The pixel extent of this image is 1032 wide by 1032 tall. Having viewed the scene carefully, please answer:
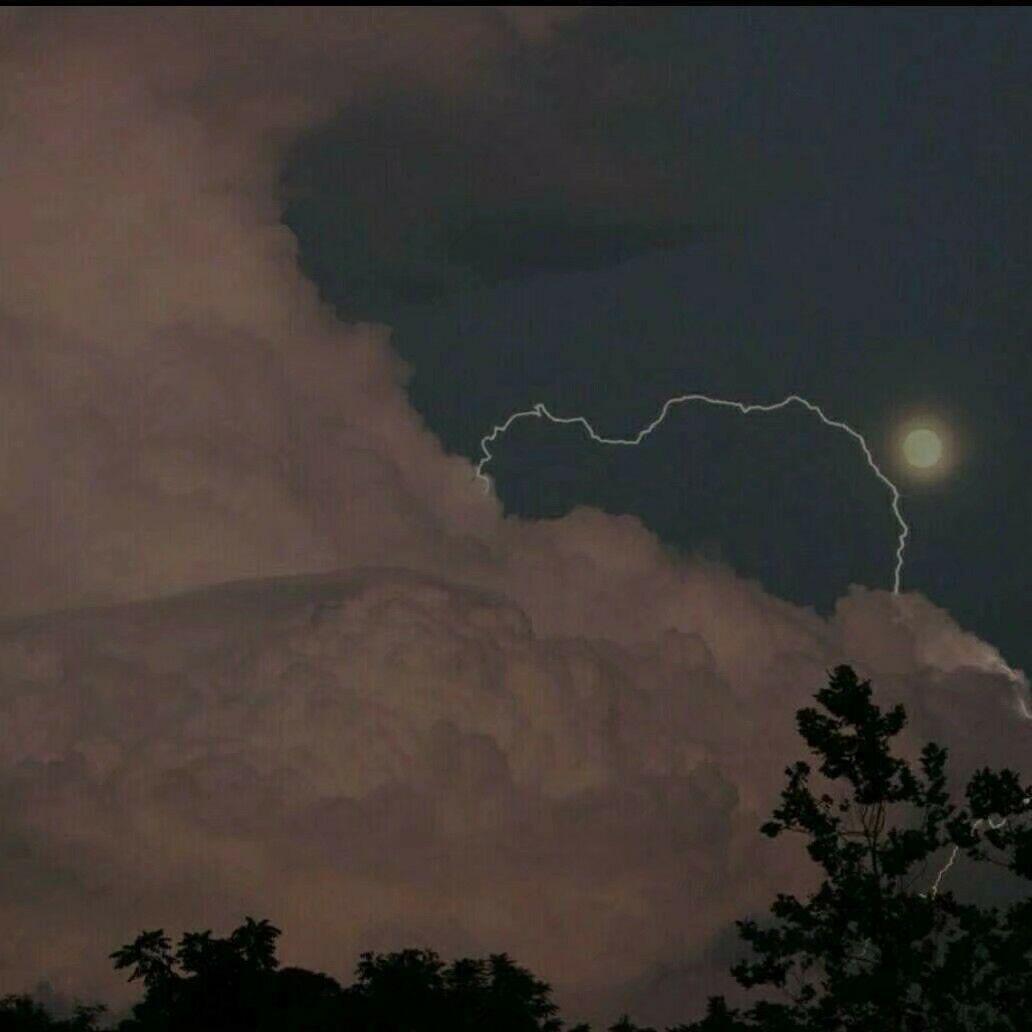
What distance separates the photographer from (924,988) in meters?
50.2

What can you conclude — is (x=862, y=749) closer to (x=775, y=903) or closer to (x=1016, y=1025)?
(x=775, y=903)

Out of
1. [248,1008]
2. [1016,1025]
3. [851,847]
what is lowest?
[1016,1025]

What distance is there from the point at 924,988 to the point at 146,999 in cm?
6296

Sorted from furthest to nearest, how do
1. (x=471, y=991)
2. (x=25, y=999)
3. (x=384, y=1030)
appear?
1. (x=25, y=999)
2. (x=471, y=991)
3. (x=384, y=1030)

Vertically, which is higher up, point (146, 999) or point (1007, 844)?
point (146, 999)

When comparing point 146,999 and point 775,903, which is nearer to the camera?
point 775,903

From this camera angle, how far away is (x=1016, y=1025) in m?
50.0

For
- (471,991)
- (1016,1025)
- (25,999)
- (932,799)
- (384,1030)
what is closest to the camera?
(1016,1025)

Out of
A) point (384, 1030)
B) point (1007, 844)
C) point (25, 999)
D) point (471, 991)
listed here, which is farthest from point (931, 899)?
point (25, 999)

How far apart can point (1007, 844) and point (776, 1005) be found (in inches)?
261

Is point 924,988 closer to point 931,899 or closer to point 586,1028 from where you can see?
point 931,899

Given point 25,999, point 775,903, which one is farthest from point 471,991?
point 775,903

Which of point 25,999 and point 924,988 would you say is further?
point 25,999

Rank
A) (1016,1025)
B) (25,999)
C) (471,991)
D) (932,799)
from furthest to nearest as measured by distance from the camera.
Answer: (25,999), (471,991), (932,799), (1016,1025)
